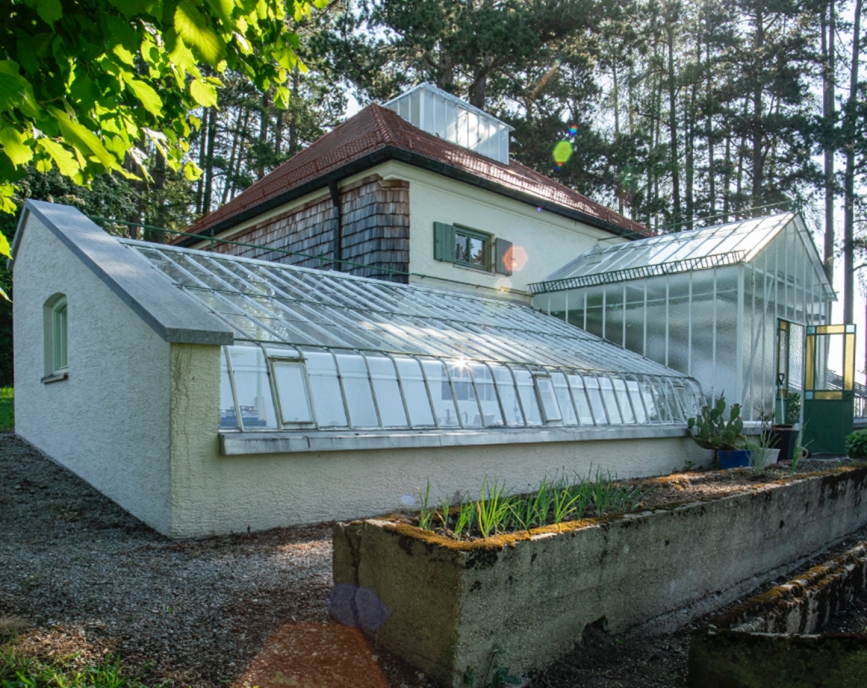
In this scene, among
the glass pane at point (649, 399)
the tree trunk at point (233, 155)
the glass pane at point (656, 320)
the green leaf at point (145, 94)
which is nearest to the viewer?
the green leaf at point (145, 94)

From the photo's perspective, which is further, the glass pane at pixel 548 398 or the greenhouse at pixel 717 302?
the greenhouse at pixel 717 302

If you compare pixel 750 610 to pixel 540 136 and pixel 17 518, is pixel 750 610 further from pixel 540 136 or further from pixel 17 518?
pixel 540 136

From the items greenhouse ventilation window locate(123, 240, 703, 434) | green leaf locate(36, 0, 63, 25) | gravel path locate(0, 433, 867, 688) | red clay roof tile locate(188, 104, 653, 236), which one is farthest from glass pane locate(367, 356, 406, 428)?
red clay roof tile locate(188, 104, 653, 236)

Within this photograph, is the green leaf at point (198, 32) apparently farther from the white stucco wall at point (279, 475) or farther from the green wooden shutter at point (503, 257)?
the green wooden shutter at point (503, 257)

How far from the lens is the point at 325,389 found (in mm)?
6766

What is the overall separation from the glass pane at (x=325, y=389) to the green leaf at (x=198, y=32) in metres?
4.00

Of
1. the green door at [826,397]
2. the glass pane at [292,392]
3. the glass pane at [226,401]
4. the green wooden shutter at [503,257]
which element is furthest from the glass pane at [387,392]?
the green door at [826,397]

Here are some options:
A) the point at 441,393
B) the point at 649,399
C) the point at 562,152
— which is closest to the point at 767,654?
the point at 441,393

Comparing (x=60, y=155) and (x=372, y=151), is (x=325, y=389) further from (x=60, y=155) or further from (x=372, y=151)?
(x=372, y=151)

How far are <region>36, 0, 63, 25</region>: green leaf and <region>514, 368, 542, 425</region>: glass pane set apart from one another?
274 inches

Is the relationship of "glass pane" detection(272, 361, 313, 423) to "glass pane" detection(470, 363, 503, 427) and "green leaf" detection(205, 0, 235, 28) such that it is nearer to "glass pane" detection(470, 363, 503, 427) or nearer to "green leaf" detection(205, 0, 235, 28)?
"glass pane" detection(470, 363, 503, 427)

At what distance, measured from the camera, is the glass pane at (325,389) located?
659 centimetres

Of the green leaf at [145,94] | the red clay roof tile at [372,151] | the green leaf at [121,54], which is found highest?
the red clay roof tile at [372,151]

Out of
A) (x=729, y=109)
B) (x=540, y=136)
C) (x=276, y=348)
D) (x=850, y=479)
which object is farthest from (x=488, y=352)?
(x=729, y=109)
